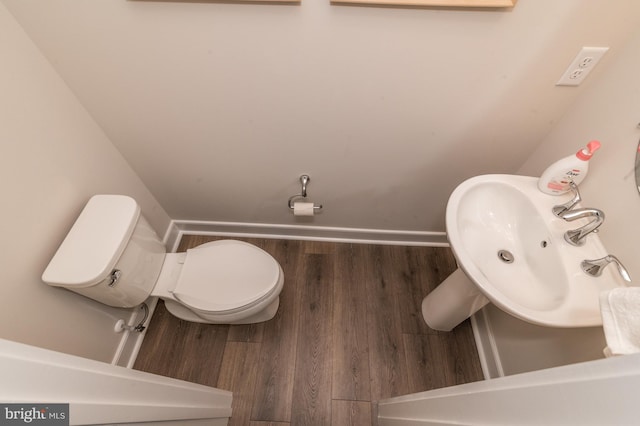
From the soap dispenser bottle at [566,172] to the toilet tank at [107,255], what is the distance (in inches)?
58.9

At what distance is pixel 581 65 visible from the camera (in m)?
0.94

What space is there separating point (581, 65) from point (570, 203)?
0.45 meters

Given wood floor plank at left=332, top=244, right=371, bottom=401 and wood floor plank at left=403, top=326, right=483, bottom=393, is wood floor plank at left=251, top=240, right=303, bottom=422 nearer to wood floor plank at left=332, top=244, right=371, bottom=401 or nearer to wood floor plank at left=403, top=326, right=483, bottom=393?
wood floor plank at left=332, top=244, right=371, bottom=401

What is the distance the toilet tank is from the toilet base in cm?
24

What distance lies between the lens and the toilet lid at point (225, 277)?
125cm

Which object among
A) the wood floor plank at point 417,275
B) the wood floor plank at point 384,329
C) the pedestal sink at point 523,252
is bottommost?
the wood floor plank at point 384,329

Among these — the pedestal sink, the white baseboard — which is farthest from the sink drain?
the white baseboard

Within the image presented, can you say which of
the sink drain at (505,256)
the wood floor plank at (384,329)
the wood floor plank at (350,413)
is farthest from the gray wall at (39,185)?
the sink drain at (505,256)

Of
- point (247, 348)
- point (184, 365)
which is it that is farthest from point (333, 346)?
point (184, 365)

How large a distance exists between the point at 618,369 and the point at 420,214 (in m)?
1.32

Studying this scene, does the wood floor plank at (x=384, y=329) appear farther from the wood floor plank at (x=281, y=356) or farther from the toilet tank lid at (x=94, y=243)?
the toilet tank lid at (x=94, y=243)

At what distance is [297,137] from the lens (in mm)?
1249

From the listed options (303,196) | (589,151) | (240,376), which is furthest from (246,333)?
(589,151)

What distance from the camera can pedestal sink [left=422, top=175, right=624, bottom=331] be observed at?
0.79m
